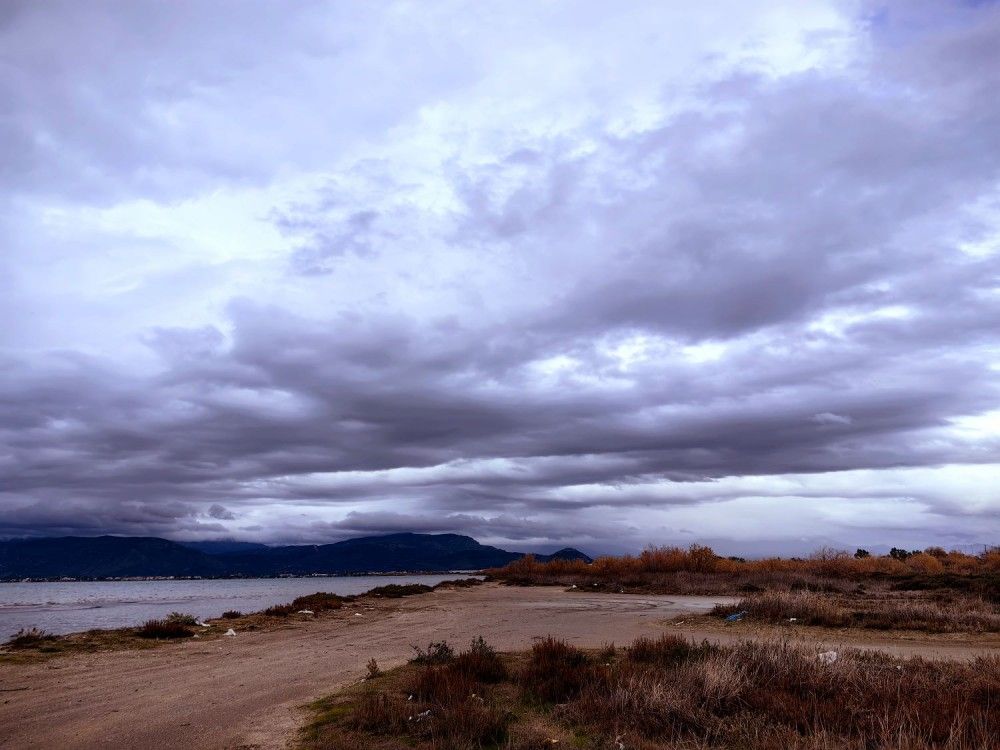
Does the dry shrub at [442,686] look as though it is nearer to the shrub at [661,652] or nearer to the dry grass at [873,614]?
the shrub at [661,652]

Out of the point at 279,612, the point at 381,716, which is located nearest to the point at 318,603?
the point at 279,612

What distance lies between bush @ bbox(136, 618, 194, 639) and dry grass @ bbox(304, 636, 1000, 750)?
10.7 metres

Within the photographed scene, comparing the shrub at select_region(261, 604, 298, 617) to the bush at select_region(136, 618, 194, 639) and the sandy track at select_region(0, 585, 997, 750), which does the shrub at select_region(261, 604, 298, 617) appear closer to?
the sandy track at select_region(0, 585, 997, 750)

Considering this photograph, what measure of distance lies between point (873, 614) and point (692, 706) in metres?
16.4

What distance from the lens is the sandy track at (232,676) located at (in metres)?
8.82

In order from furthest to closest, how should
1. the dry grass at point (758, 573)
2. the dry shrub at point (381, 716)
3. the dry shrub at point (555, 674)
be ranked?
the dry grass at point (758, 573), the dry shrub at point (555, 674), the dry shrub at point (381, 716)

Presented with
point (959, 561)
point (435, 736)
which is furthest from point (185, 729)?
point (959, 561)

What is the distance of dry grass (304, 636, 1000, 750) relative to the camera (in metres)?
7.48

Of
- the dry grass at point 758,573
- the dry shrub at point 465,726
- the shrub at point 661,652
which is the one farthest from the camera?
the dry grass at point 758,573

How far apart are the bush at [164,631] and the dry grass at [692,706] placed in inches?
421

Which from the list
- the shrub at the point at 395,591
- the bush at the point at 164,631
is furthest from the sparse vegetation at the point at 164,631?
the shrub at the point at 395,591

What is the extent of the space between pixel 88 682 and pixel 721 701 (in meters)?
10.7

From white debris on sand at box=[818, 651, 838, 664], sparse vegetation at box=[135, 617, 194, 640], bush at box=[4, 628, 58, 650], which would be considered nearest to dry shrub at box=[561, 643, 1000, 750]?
white debris on sand at box=[818, 651, 838, 664]

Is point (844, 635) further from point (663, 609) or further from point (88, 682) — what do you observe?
point (88, 682)
